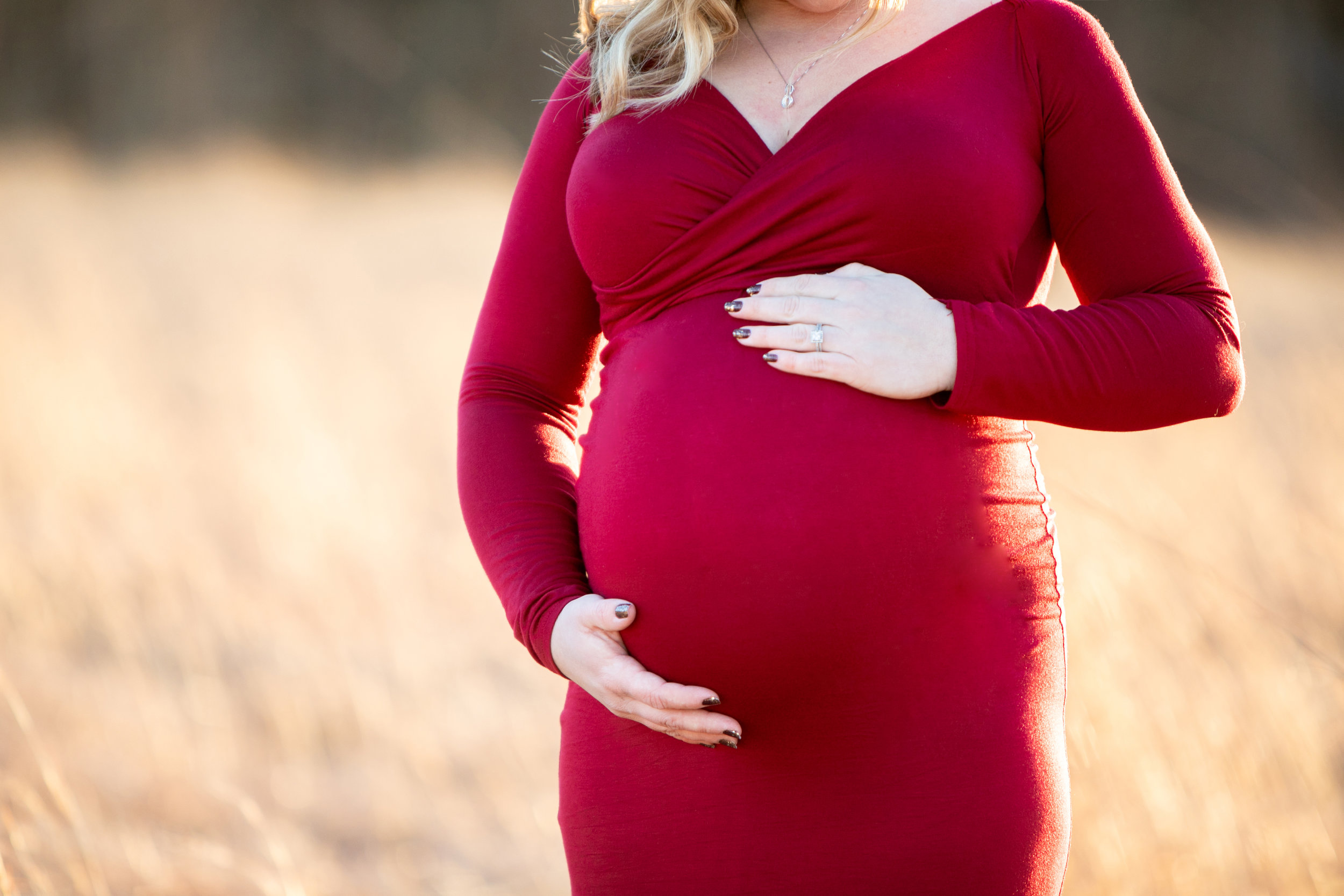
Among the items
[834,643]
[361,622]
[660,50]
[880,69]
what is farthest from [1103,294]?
[361,622]

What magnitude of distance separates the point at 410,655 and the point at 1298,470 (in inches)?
133

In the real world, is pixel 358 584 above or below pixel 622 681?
below

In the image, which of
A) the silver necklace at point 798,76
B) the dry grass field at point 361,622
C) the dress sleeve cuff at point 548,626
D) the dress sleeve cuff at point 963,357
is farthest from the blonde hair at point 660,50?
the dry grass field at point 361,622

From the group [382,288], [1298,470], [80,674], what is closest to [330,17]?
[382,288]

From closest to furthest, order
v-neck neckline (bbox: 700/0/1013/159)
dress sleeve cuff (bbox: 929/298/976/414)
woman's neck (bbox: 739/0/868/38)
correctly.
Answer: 1. dress sleeve cuff (bbox: 929/298/976/414)
2. v-neck neckline (bbox: 700/0/1013/159)
3. woman's neck (bbox: 739/0/868/38)

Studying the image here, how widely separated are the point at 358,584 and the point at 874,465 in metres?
3.16

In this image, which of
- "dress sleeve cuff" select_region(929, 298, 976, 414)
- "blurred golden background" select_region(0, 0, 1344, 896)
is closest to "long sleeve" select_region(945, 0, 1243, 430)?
"dress sleeve cuff" select_region(929, 298, 976, 414)

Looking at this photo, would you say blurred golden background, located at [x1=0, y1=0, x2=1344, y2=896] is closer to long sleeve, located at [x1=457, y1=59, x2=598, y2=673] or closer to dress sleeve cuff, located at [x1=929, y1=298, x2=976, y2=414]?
long sleeve, located at [x1=457, y1=59, x2=598, y2=673]

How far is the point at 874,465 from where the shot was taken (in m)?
0.93

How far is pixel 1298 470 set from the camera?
12.7 ft

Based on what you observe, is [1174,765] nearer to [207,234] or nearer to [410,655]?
[410,655]

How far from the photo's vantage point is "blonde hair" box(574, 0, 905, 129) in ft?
3.59

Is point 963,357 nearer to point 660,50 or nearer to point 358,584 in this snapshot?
point 660,50

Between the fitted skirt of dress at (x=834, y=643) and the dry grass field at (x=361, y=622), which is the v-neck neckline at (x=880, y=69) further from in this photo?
the dry grass field at (x=361, y=622)
